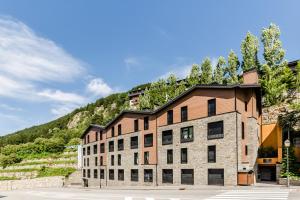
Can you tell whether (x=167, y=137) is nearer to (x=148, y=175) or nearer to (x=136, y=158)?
(x=148, y=175)

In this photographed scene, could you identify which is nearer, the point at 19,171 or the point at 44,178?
the point at 44,178

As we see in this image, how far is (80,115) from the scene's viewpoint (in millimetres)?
145125

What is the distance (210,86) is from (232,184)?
11.4 meters

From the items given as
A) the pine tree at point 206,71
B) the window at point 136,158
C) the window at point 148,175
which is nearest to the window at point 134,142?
the window at point 136,158

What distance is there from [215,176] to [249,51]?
2772 centimetres

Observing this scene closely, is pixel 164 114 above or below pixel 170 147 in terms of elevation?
above

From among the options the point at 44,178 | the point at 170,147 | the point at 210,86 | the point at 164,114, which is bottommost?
the point at 44,178

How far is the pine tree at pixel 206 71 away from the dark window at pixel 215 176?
2692cm

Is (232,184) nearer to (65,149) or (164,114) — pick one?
(164,114)

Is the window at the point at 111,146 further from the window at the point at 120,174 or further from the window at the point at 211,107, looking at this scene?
the window at the point at 211,107

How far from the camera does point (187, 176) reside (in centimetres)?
4147

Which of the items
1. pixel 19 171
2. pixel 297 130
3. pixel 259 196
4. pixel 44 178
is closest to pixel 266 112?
pixel 297 130

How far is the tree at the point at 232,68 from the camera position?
59750 millimetres

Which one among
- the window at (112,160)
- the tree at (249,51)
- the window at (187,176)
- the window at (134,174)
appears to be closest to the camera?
the window at (187,176)
